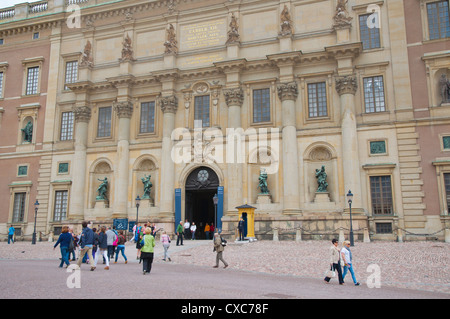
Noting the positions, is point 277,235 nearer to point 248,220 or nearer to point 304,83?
point 248,220

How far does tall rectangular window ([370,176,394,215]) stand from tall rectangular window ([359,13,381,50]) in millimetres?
10386

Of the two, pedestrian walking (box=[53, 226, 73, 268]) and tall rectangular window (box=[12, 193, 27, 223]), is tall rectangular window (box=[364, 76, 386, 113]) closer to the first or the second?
pedestrian walking (box=[53, 226, 73, 268])

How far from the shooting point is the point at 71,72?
137ft

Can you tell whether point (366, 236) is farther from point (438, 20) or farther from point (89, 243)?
point (89, 243)

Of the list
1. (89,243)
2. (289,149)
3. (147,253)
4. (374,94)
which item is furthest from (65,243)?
(374,94)

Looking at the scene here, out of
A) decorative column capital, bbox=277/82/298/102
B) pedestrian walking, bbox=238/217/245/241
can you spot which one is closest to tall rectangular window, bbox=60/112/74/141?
decorative column capital, bbox=277/82/298/102

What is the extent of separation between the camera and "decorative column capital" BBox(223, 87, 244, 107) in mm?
34562

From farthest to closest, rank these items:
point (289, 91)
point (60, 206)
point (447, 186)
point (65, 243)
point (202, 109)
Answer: point (60, 206) < point (202, 109) < point (289, 91) < point (447, 186) < point (65, 243)

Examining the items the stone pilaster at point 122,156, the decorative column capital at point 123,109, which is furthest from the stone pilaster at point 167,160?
the stone pilaster at point 122,156

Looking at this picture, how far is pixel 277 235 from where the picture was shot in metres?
30.2

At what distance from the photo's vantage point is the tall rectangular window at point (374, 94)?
3173 cm

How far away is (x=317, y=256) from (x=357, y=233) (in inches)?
378

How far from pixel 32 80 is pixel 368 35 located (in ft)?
108

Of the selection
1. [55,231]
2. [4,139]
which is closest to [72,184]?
[55,231]
